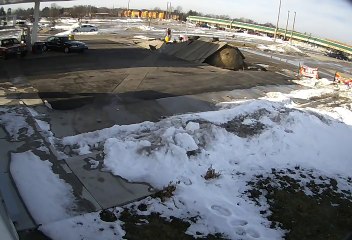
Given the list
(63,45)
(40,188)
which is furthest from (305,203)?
(63,45)

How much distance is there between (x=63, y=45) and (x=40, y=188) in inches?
861

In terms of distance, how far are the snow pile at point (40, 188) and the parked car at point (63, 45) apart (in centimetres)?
1948

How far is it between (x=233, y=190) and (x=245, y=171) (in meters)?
1.26

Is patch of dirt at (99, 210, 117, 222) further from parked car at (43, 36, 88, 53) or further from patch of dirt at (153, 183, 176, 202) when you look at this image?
parked car at (43, 36, 88, 53)

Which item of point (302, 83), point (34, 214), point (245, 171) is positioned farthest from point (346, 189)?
point (302, 83)

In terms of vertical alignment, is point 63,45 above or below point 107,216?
above

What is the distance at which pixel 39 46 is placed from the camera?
1074 inches

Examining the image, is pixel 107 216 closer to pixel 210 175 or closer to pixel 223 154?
pixel 210 175

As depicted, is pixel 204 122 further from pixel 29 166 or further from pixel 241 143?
pixel 29 166

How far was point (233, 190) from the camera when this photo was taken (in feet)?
30.7

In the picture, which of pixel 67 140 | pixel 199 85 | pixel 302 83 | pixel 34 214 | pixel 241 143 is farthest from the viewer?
pixel 302 83

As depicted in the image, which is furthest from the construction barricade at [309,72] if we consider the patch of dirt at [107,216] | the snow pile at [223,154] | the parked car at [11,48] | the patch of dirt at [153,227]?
the patch of dirt at [107,216]

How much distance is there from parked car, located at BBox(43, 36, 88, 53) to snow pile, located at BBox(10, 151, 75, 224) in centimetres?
1948

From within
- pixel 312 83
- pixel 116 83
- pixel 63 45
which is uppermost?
pixel 63 45
